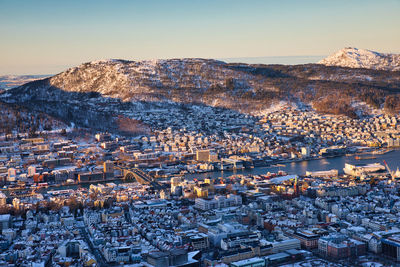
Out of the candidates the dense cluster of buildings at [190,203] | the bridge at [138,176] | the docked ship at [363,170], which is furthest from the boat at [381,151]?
the bridge at [138,176]

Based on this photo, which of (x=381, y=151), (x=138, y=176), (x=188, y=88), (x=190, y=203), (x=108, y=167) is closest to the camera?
(x=190, y=203)

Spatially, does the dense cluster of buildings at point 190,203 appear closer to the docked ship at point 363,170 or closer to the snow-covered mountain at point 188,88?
the docked ship at point 363,170

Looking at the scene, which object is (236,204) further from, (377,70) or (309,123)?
(377,70)

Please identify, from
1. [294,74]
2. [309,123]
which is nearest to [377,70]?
[294,74]

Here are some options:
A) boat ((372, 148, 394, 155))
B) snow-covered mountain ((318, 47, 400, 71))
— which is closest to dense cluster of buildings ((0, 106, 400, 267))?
boat ((372, 148, 394, 155))

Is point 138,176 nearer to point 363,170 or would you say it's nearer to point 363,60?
point 363,170

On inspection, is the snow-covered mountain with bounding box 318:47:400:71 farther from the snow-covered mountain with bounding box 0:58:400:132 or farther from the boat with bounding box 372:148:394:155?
the boat with bounding box 372:148:394:155

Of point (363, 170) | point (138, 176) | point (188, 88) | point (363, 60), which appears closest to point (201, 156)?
point (138, 176)

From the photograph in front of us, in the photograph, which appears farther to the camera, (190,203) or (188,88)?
(188,88)
